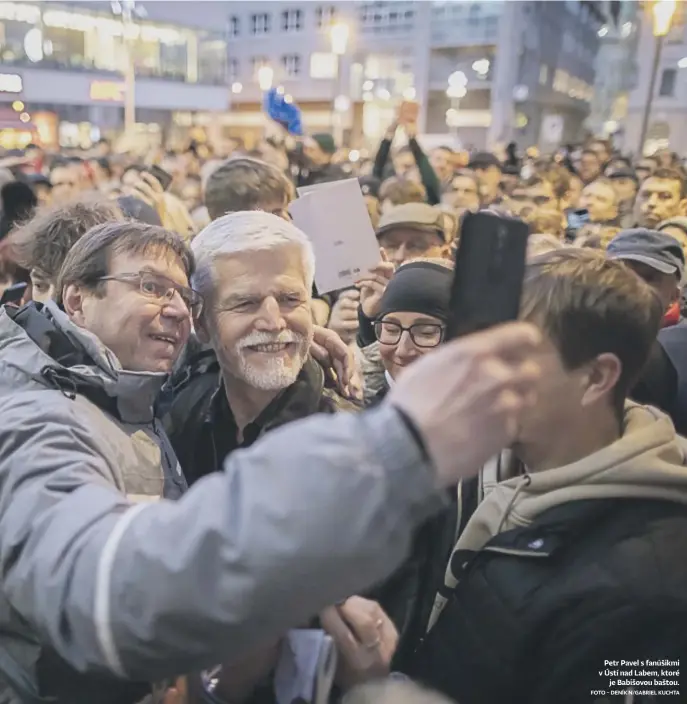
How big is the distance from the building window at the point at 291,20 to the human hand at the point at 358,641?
55.7m

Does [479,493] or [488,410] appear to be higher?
[488,410]

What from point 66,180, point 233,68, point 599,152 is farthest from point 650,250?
point 233,68

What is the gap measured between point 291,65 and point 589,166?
148 feet

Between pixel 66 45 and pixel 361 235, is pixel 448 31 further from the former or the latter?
pixel 361 235

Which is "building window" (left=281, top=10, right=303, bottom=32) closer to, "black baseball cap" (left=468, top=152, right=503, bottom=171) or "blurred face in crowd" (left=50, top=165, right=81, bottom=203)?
"black baseball cap" (left=468, top=152, right=503, bottom=171)

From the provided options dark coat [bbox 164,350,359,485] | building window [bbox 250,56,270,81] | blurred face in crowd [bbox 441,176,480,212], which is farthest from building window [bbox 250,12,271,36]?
dark coat [bbox 164,350,359,485]

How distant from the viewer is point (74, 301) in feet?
5.97

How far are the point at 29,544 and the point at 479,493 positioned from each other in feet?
3.99

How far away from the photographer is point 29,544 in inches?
39.8

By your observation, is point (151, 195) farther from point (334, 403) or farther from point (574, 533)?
point (574, 533)

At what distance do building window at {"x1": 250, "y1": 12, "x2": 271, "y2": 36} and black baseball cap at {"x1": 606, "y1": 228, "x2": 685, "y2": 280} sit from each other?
5525 cm

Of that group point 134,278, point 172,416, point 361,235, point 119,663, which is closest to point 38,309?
point 134,278

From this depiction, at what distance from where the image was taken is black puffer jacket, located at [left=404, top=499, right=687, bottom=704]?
Result: 4.63 feet

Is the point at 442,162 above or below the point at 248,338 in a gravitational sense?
below
